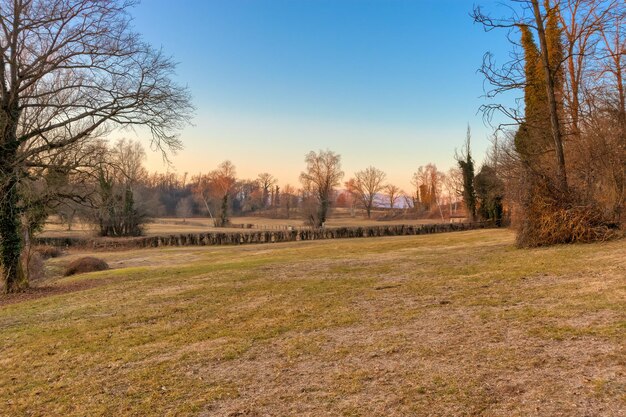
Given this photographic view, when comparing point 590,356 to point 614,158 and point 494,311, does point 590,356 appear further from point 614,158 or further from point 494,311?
point 614,158

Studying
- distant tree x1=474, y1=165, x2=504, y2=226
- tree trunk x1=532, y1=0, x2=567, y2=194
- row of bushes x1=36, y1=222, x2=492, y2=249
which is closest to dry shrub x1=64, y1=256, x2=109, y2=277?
row of bushes x1=36, y1=222, x2=492, y2=249

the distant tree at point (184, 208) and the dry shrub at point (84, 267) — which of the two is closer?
the dry shrub at point (84, 267)

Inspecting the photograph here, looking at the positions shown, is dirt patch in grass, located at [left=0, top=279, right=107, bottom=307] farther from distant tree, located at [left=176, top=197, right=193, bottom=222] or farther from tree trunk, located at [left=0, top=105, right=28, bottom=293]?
distant tree, located at [left=176, top=197, right=193, bottom=222]

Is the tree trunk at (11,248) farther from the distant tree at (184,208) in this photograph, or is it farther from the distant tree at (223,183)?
the distant tree at (184,208)

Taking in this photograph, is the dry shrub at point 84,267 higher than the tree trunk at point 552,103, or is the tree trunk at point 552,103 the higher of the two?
the tree trunk at point 552,103

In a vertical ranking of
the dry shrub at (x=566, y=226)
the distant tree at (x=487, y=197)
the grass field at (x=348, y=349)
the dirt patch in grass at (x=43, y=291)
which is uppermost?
the distant tree at (x=487, y=197)

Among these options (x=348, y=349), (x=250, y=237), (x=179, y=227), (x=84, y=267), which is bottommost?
(x=84, y=267)

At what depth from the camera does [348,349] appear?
4.80 metres

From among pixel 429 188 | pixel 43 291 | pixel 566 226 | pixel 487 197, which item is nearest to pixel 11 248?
Result: pixel 43 291

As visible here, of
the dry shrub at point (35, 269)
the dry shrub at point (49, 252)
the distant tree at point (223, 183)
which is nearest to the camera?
the dry shrub at point (35, 269)

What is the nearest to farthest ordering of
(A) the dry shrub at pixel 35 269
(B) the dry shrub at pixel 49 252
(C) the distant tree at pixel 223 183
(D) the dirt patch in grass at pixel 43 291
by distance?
1. (D) the dirt patch in grass at pixel 43 291
2. (A) the dry shrub at pixel 35 269
3. (B) the dry shrub at pixel 49 252
4. (C) the distant tree at pixel 223 183

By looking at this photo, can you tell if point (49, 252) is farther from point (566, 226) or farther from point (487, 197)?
point (487, 197)

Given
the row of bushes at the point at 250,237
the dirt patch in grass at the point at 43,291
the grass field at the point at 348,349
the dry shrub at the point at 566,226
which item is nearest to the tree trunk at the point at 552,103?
the dry shrub at the point at 566,226

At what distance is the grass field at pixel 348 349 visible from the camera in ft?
11.0
